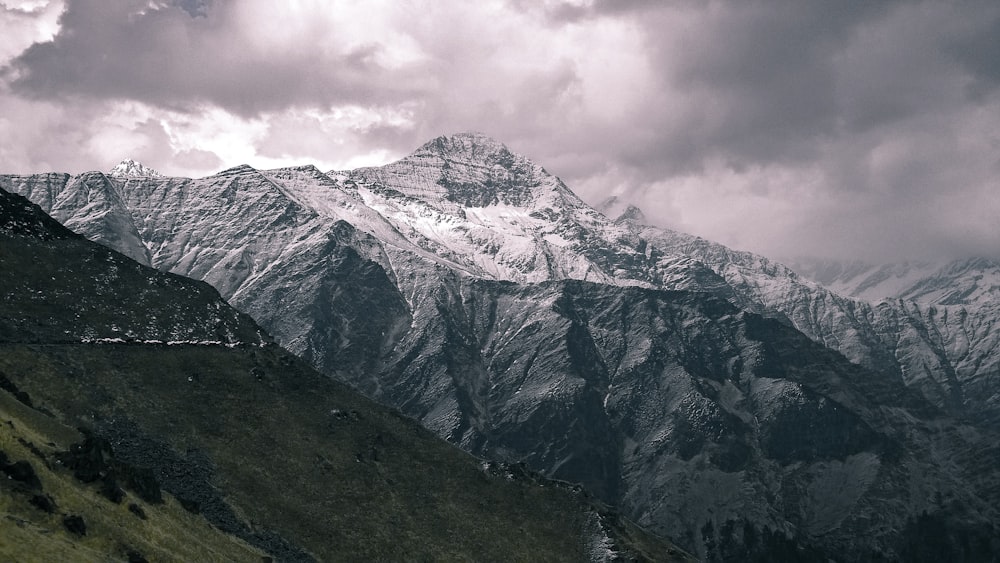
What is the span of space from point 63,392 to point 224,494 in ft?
135

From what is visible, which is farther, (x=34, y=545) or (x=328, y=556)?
(x=328, y=556)

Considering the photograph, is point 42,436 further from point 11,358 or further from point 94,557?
point 11,358

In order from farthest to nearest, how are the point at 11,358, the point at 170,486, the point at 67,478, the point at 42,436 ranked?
the point at 11,358 < the point at 170,486 < the point at 42,436 < the point at 67,478

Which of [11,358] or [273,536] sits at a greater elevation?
[11,358]

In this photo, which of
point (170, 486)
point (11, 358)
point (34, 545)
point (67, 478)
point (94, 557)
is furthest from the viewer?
point (11, 358)

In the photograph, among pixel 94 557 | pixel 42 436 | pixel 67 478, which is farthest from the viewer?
pixel 42 436

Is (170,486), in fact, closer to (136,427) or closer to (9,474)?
(136,427)

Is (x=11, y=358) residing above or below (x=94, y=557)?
above

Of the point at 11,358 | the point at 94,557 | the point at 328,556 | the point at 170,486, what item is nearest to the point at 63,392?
the point at 11,358

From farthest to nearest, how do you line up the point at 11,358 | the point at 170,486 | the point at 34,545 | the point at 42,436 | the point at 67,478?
the point at 11,358
the point at 170,486
the point at 42,436
the point at 67,478
the point at 34,545

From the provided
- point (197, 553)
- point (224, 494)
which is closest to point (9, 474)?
point (197, 553)

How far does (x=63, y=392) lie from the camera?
7584 inches

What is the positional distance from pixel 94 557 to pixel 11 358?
101 m

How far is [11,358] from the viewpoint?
192 metres
